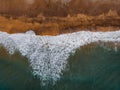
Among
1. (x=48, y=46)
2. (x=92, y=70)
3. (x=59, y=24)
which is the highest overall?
(x=59, y=24)

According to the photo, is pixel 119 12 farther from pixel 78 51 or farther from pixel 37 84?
pixel 37 84

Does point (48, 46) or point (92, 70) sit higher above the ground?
point (48, 46)

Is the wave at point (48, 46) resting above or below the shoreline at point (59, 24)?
below

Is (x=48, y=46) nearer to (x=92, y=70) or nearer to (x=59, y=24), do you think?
(x=59, y=24)

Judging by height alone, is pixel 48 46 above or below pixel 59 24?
below

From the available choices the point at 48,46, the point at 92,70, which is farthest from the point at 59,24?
the point at 92,70

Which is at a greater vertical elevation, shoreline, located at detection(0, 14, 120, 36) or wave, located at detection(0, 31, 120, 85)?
shoreline, located at detection(0, 14, 120, 36)

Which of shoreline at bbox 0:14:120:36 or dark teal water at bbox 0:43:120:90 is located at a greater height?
shoreline at bbox 0:14:120:36

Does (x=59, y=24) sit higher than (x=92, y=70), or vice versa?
(x=59, y=24)
